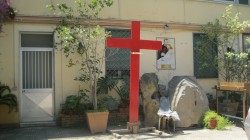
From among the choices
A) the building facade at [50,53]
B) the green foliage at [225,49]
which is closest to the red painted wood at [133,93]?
the building facade at [50,53]

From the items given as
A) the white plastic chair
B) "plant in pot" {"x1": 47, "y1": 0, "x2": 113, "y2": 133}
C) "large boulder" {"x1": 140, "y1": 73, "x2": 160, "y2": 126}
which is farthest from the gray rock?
"plant in pot" {"x1": 47, "y1": 0, "x2": 113, "y2": 133}

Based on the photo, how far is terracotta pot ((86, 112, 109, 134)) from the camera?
890 centimetres

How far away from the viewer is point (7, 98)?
371 inches

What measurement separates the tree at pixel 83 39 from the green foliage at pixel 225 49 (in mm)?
4076

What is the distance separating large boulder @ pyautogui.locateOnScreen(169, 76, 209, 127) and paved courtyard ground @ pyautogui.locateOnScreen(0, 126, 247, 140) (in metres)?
0.35

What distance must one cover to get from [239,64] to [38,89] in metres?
7.22

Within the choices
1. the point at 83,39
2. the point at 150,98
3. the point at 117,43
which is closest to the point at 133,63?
the point at 117,43

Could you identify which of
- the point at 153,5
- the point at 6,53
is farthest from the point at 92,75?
the point at 153,5

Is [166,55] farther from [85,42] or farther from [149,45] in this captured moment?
[85,42]

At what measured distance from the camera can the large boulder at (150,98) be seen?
9.54 meters

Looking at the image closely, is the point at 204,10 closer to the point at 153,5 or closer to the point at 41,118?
the point at 153,5

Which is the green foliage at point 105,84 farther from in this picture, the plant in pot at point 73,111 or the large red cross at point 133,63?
the large red cross at point 133,63

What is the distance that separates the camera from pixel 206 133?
8.97m

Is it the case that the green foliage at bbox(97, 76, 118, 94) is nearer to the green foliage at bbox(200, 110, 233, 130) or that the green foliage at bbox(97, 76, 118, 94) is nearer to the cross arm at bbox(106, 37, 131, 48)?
the cross arm at bbox(106, 37, 131, 48)
